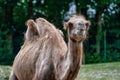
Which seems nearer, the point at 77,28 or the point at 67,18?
the point at 77,28

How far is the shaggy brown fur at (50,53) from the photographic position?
468cm

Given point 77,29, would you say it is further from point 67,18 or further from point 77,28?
point 67,18

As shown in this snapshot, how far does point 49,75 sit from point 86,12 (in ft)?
63.9

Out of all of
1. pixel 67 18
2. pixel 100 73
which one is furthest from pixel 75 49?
pixel 67 18

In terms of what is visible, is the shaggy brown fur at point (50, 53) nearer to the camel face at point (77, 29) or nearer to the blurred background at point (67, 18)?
the camel face at point (77, 29)

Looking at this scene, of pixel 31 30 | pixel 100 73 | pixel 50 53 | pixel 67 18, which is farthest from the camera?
pixel 67 18

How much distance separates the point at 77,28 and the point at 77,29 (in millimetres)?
15

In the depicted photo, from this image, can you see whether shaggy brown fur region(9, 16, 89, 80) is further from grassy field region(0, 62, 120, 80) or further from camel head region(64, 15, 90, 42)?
grassy field region(0, 62, 120, 80)

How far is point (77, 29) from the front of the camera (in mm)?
4543

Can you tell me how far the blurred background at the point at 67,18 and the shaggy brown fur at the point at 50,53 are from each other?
15.3m

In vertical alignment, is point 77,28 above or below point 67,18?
above

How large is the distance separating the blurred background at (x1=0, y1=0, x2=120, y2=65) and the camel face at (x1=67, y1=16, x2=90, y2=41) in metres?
17.0

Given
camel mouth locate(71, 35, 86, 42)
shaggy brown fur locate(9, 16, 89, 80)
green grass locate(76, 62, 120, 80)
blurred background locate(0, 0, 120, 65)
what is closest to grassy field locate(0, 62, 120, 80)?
green grass locate(76, 62, 120, 80)

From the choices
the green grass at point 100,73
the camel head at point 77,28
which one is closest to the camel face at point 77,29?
the camel head at point 77,28
